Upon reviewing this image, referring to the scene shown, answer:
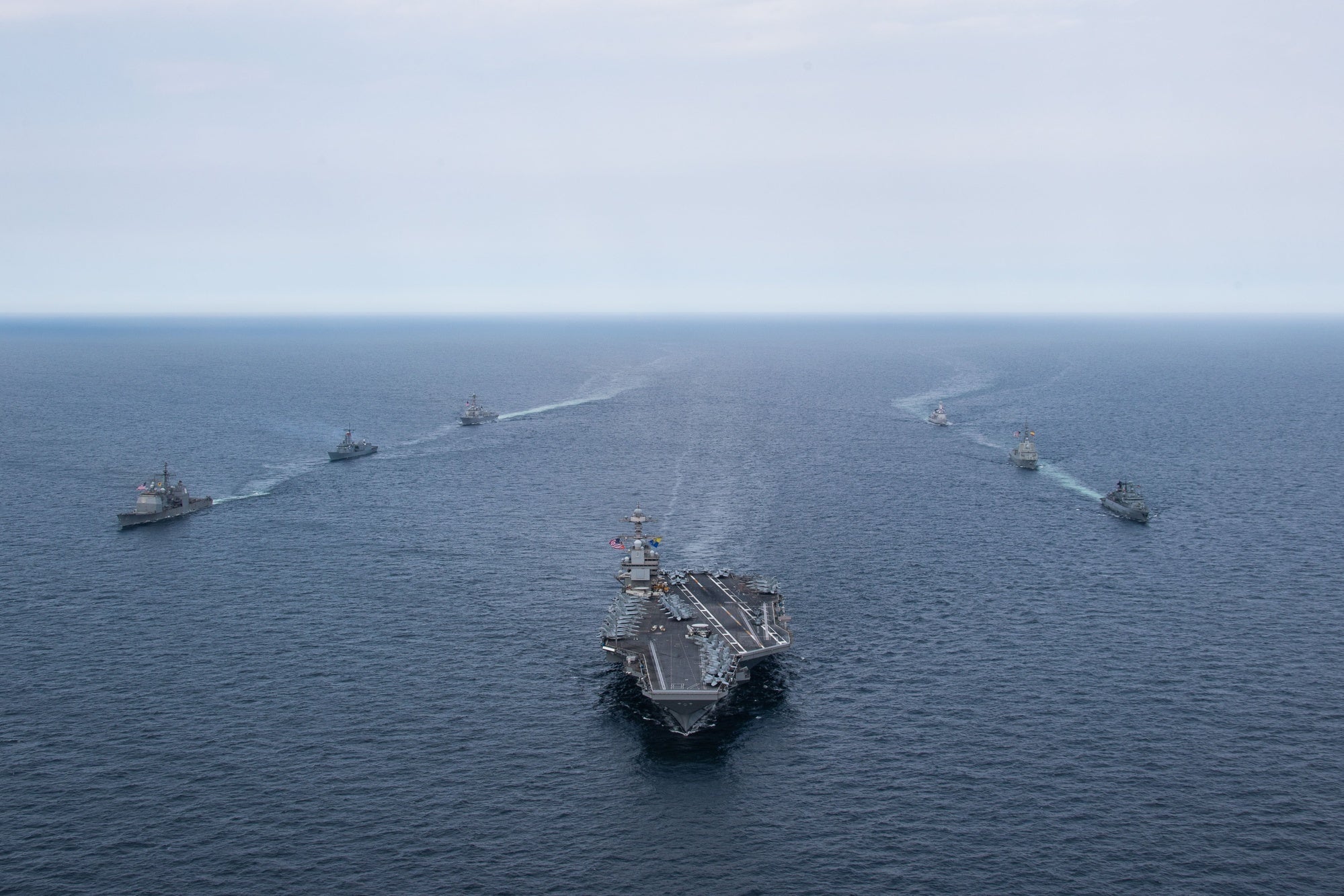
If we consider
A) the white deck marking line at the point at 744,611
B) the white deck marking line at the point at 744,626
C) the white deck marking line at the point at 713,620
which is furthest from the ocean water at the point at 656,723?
the white deck marking line at the point at 744,626

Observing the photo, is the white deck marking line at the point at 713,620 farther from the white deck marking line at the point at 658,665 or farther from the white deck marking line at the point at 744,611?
the white deck marking line at the point at 658,665

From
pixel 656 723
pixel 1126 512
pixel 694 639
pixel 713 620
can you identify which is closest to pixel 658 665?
pixel 656 723

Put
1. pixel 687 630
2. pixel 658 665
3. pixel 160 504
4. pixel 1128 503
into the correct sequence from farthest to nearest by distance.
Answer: pixel 1128 503 → pixel 160 504 → pixel 687 630 → pixel 658 665

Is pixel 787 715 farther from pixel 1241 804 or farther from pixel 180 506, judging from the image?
pixel 180 506

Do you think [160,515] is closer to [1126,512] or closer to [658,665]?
[658,665]

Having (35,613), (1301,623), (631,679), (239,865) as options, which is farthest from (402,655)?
(1301,623)

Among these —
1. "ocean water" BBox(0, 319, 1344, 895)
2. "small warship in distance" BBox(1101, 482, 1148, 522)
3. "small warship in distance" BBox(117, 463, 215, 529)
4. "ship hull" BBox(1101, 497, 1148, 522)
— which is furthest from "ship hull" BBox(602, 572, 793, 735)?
"small warship in distance" BBox(117, 463, 215, 529)
